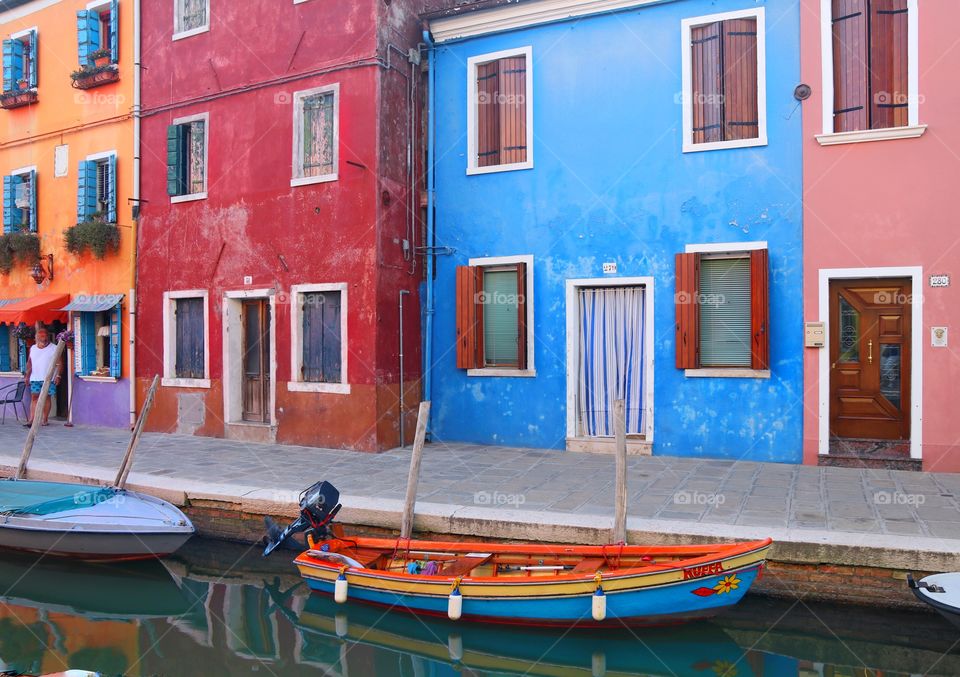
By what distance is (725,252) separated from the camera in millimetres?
9602

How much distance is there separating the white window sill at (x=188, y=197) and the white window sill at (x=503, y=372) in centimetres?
538

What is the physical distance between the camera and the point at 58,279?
14.4 m

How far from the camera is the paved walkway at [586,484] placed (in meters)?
6.44

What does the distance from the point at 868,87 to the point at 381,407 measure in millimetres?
7365

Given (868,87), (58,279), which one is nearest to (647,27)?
(868,87)

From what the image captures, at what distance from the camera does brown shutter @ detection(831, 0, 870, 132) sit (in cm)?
898

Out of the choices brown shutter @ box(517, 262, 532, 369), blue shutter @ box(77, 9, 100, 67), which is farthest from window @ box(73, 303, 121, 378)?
brown shutter @ box(517, 262, 532, 369)

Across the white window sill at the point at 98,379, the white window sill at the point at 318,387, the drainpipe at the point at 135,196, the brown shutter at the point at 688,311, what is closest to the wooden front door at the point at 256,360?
the white window sill at the point at 318,387

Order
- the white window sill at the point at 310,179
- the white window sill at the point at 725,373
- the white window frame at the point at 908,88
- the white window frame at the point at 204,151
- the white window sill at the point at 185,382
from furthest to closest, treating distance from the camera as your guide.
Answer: the white window frame at the point at 204,151 < the white window sill at the point at 185,382 < the white window sill at the point at 310,179 < the white window sill at the point at 725,373 < the white window frame at the point at 908,88

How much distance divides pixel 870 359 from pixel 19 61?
635 inches

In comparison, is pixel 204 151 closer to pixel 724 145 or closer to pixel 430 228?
pixel 430 228

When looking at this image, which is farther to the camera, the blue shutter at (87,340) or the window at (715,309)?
the blue shutter at (87,340)

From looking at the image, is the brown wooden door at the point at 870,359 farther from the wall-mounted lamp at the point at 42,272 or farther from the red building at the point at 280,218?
the wall-mounted lamp at the point at 42,272

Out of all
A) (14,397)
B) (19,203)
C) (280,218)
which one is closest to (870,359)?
(280,218)
